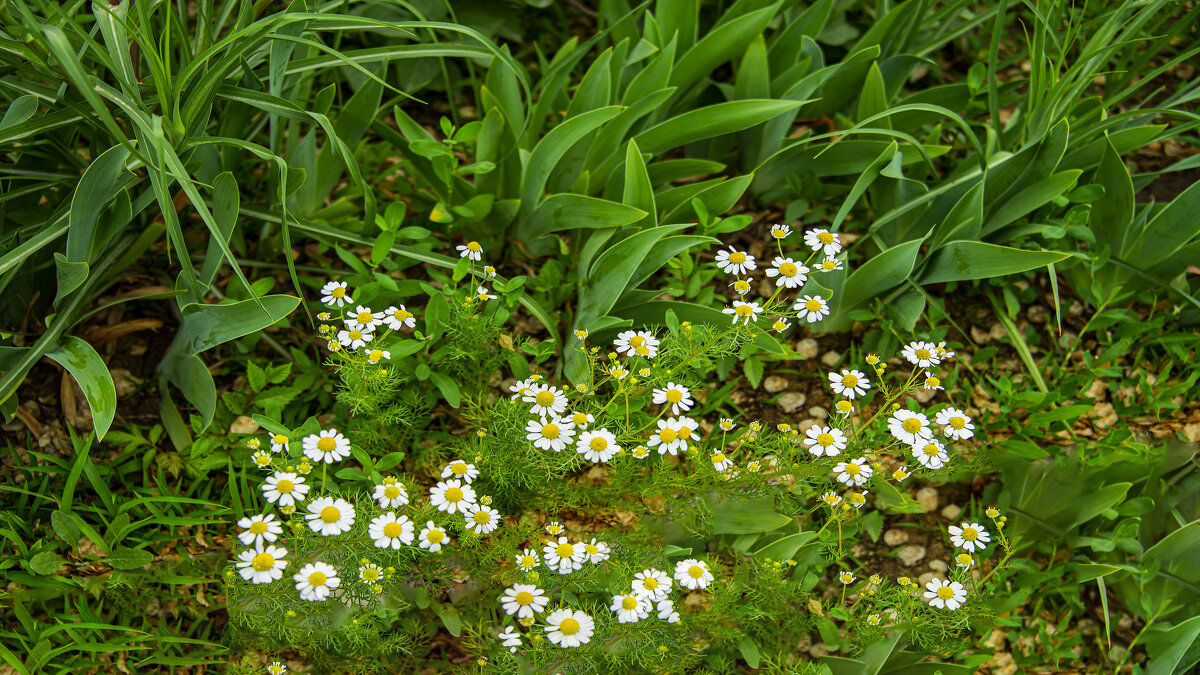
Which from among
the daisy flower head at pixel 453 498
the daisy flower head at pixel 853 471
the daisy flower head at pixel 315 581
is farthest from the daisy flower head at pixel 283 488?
the daisy flower head at pixel 853 471

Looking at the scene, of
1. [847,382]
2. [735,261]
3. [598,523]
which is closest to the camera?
[847,382]

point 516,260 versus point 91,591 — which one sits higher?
point 516,260

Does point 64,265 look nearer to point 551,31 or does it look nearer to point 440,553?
point 440,553

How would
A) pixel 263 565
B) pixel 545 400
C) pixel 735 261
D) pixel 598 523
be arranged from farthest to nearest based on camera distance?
pixel 598 523
pixel 735 261
pixel 545 400
pixel 263 565

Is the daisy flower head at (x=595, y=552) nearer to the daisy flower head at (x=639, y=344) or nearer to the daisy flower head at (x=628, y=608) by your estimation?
the daisy flower head at (x=628, y=608)

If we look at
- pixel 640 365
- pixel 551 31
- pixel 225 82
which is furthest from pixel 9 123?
pixel 551 31

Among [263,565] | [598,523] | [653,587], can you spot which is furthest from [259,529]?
[598,523]

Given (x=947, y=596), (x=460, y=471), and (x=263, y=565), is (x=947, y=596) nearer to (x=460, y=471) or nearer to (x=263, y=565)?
(x=460, y=471)
